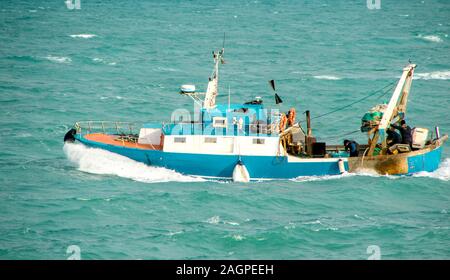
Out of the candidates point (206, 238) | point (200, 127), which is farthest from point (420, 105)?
point (206, 238)

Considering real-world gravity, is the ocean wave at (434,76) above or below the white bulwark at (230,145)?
above

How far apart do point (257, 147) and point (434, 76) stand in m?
38.2

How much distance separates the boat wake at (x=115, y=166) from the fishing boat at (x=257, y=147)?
0.33 meters

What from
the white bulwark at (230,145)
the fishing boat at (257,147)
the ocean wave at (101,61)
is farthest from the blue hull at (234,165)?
the ocean wave at (101,61)

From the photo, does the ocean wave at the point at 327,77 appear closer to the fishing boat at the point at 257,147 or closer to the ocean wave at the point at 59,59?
the ocean wave at the point at 59,59

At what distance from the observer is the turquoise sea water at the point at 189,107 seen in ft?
129

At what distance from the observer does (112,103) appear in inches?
2660

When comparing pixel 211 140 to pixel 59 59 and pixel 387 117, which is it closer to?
pixel 387 117

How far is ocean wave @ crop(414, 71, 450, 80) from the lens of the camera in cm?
7875

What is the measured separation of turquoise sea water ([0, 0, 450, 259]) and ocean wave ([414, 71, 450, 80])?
185 millimetres

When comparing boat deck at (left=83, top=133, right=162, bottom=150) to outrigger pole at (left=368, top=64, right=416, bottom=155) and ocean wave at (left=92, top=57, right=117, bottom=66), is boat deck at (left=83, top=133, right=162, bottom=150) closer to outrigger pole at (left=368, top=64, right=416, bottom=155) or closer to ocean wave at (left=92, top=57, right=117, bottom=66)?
outrigger pole at (left=368, top=64, right=416, bottom=155)

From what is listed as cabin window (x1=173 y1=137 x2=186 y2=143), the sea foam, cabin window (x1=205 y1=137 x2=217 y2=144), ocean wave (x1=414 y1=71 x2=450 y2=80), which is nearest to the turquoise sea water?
ocean wave (x1=414 y1=71 x2=450 y2=80)

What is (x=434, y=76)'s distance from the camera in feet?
261

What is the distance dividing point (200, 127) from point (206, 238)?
9.51 metres
